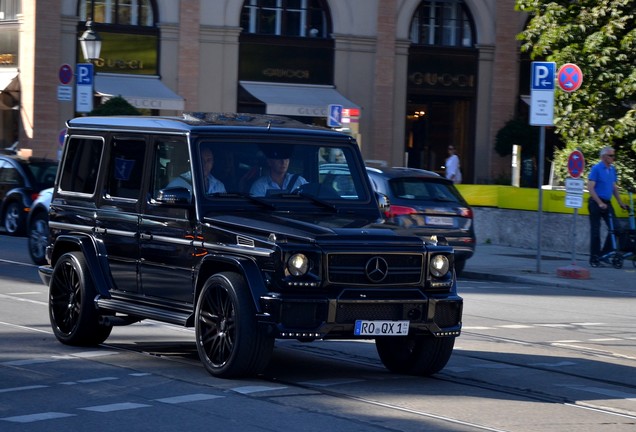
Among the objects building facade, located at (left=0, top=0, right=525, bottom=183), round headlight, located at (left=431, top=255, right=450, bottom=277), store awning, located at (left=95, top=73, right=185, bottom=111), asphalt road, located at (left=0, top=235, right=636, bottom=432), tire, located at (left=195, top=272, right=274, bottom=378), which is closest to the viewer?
asphalt road, located at (left=0, top=235, right=636, bottom=432)

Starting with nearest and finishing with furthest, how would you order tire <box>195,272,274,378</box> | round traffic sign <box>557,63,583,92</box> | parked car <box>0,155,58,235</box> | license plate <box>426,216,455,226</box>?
1. tire <box>195,272,274,378</box>
2. license plate <box>426,216,455,226</box>
3. round traffic sign <box>557,63,583,92</box>
4. parked car <box>0,155,58,235</box>

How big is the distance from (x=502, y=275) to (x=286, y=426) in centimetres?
1306

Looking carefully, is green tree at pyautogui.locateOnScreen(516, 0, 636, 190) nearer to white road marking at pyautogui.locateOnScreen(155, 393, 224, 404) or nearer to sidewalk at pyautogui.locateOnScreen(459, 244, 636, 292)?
sidewalk at pyautogui.locateOnScreen(459, 244, 636, 292)

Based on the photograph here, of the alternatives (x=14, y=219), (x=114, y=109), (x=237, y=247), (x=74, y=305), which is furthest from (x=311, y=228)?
(x=114, y=109)

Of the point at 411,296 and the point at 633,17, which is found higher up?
the point at 633,17

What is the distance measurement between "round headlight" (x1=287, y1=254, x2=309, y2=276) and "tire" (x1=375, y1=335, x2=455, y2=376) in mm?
1000

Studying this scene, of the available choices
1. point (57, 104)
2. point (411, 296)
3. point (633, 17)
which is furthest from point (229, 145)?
point (57, 104)

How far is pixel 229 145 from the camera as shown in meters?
9.76

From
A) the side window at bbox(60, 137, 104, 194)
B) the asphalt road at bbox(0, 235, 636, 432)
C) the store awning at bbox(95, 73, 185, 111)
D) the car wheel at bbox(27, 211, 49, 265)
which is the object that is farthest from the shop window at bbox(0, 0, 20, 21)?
the side window at bbox(60, 137, 104, 194)

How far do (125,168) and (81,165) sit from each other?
0.75 m

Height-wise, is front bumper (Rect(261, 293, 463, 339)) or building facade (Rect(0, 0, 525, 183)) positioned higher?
building facade (Rect(0, 0, 525, 183))

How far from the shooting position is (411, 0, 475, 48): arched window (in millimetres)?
42625

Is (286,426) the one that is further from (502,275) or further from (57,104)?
(57,104)

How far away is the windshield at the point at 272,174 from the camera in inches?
378
